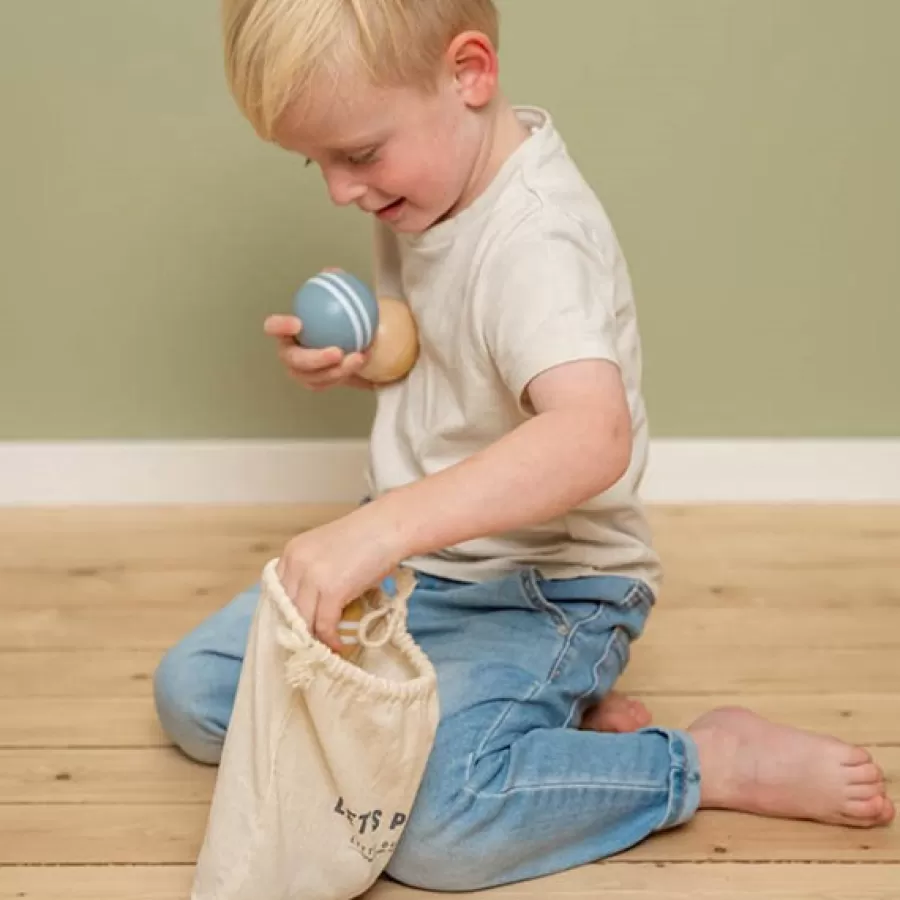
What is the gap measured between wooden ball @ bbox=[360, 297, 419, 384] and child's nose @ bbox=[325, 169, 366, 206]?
0.48ft

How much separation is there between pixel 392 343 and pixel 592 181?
46cm

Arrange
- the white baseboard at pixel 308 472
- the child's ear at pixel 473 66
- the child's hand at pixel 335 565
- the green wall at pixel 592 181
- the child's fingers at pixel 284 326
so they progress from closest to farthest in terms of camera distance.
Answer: the child's hand at pixel 335 565
the child's ear at pixel 473 66
the child's fingers at pixel 284 326
the green wall at pixel 592 181
the white baseboard at pixel 308 472

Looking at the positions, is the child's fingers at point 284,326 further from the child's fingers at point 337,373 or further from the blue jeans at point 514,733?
the blue jeans at point 514,733

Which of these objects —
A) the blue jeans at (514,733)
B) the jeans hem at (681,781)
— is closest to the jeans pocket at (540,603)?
the blue jeans at (514,733)

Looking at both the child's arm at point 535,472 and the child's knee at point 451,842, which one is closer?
the child's arm at point 535,472

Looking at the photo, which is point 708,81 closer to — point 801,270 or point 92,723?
point 801,270

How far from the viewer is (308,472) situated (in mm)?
1553

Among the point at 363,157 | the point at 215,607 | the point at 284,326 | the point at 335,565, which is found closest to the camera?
the point at 335,565

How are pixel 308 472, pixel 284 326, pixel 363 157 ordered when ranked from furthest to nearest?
1. pixel 308 472
2. pixel 284 326
3. pixel 363 157

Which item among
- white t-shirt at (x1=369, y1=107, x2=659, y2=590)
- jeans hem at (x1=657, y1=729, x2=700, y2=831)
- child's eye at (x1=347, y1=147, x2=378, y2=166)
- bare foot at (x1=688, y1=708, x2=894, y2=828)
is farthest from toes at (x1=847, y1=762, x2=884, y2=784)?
child's eye at (x1=347, y1=147, x2=378, y2=166)

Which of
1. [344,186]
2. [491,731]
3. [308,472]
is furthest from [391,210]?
[308,472]

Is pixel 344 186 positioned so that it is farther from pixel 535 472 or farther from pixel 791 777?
pixel 791 777

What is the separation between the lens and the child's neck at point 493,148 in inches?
38.8

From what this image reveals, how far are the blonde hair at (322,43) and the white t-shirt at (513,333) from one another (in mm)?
122
